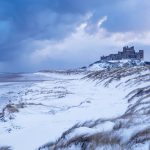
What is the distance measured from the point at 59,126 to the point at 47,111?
812cm

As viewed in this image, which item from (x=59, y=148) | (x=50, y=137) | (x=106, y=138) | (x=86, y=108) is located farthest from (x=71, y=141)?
(x=86, y=108)

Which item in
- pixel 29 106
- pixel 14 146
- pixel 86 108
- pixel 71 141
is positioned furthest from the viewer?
pixel 29 106

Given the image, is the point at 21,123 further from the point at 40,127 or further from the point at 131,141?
the point at 131,141

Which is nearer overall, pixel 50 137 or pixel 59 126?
pixel 50 137

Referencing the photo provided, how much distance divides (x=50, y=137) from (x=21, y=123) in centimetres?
583

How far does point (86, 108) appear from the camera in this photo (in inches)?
1008

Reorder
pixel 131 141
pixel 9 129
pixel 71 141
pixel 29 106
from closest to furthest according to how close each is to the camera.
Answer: pixel 131 141 → pixel 71 141 → pixel 9 129 → pixel 29 106

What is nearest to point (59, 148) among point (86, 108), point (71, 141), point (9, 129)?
point (71, 141)

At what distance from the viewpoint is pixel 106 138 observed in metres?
11.1

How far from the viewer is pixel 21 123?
20.9 metres

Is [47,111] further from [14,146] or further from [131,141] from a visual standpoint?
[131,141]

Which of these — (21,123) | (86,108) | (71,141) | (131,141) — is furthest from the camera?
(86,108)

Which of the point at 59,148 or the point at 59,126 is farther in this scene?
the point at 59,126

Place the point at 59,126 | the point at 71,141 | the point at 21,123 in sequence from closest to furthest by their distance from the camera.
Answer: the point at 71,141, the point at 59,126, the point at 21,123
